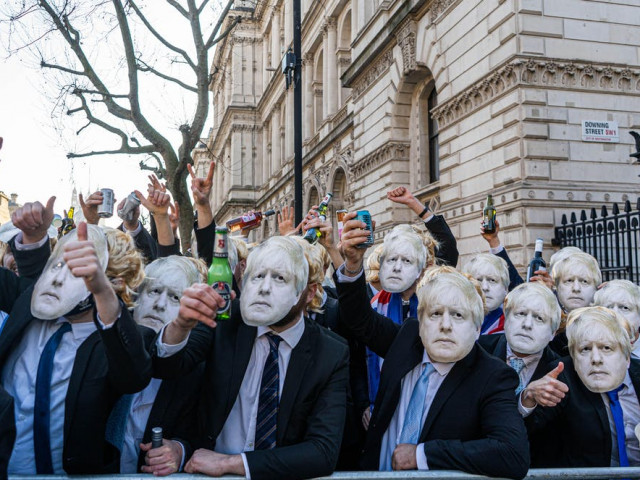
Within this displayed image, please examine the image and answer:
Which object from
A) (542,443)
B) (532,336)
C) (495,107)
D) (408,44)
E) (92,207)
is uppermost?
(408,44)

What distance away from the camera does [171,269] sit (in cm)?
316

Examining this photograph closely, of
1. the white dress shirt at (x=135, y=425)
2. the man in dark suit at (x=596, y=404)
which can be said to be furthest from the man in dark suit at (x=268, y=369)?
the man in dark suit at (x=596, y=404)

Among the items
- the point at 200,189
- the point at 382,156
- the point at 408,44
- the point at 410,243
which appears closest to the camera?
the point at 200,189

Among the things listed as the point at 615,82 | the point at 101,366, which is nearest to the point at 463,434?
the point at 101,366

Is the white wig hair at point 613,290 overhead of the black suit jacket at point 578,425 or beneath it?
overhead

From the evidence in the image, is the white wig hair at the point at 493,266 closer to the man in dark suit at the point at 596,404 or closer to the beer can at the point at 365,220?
the man in dark suit at the point at 596,404

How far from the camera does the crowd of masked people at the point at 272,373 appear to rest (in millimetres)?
2428

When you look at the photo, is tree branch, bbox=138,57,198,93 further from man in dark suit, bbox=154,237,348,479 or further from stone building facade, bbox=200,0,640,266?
man in dark suit, bbox=154,237,348,479

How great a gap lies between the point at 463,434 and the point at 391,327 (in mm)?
774

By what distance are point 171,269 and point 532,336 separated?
207 centimetres

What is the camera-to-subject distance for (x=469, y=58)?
40.1 ft

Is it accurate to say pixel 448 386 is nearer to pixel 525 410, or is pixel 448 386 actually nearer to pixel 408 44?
pixel 525 410

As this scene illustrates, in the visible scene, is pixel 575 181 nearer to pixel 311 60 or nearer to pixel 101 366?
pixel 101 366

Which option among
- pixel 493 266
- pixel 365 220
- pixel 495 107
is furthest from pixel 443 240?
pixel 495 107
